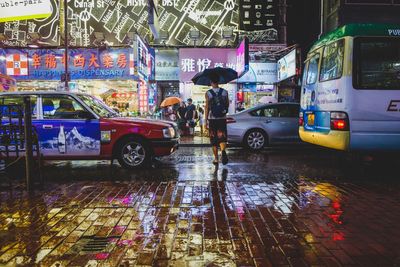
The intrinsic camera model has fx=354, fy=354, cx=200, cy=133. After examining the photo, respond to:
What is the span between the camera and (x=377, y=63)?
22.6 feet

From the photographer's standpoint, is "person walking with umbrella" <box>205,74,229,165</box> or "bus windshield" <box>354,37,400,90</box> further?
"person walking with umbrella" <box>205,74,229,165</box>

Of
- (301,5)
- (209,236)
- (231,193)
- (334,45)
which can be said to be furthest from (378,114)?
(301,5)

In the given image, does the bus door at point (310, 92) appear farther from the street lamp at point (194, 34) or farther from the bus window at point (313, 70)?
the street lamp at point (194, 34)

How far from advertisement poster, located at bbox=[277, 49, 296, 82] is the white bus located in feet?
30.9

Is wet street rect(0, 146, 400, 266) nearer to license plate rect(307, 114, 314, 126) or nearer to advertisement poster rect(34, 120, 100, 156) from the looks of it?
advertisement poster rect(34, 120, 100, 156)

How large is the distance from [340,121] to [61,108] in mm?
5762

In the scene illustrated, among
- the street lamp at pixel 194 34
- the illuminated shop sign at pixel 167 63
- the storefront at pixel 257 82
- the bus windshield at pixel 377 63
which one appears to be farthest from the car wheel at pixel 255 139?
the street lamp at pixel 194 34

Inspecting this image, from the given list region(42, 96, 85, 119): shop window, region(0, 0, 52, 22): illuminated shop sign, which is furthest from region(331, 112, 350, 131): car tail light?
region(0, 0, 52, 22): illuminated shop sign

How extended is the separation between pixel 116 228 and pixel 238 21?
63.1ft

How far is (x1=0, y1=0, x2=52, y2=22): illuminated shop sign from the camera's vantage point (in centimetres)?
987

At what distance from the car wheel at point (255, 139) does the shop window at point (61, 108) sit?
18.0ft

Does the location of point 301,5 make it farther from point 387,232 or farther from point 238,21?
point 387,232

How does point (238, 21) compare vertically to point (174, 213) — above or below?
above

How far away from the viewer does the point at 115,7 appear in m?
21.0
